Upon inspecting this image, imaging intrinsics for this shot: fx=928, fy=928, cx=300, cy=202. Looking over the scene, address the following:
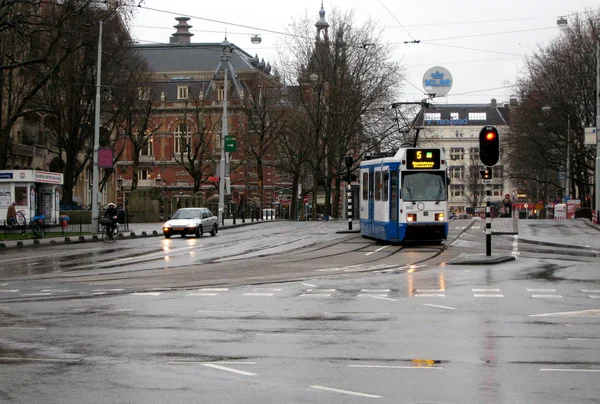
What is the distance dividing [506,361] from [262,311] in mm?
5770

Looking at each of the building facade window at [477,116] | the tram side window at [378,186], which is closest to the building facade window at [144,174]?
the building facade window at [477,116]

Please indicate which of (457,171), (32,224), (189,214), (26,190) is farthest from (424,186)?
(457,171)

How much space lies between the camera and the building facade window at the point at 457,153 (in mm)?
161775

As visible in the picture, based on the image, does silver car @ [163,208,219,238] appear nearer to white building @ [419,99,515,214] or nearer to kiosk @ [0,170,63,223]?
kiosk @ [0,170,63,223]

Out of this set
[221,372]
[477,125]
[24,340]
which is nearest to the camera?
[221,372]

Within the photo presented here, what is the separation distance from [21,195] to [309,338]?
38293 millimetres

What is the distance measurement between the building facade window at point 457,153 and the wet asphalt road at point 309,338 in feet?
462

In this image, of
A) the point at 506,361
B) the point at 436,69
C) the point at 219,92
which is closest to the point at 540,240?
the point at 436,69

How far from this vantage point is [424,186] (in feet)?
105

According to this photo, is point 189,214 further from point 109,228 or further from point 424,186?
point 424,186

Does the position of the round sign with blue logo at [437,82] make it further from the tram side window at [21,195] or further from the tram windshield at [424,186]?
the tram side window at [21,195]

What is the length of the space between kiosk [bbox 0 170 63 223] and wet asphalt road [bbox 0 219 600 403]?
2493 cm

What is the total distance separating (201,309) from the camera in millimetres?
15312

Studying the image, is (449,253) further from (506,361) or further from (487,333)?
(506,361)
